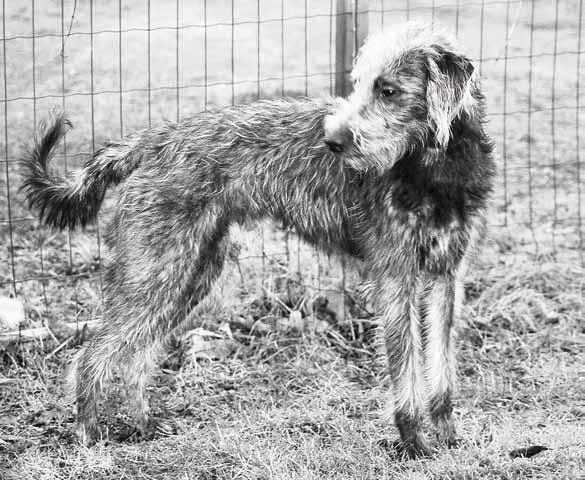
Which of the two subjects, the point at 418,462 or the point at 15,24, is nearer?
the point at 418,462

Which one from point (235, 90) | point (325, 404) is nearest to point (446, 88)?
point (325, 404)

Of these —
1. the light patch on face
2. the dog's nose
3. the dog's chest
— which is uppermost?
the light patch on face

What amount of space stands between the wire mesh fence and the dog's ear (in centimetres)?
43

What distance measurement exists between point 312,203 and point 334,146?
0.58m

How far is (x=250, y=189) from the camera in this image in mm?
4461

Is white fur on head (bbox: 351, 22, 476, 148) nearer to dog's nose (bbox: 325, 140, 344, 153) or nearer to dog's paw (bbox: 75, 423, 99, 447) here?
dog's nose (bbox: 325, 140, 344, 153)

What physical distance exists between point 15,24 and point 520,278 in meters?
5.18

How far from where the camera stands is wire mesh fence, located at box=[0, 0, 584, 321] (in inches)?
221

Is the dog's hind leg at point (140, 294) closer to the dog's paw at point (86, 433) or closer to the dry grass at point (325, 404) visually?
the dog's paw at point (86, 433)

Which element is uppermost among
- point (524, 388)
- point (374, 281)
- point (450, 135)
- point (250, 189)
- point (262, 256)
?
point (450, 135)

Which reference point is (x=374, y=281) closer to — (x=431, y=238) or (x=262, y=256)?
(x=431, y=238)

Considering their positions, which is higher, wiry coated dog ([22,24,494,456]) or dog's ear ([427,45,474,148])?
dog's ear ([427,45,474,148])

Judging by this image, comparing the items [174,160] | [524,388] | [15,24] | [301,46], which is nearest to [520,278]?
[524,388]

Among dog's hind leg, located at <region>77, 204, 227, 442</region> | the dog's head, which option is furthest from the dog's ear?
dog's hind leg, located at <region>77, 204, 227, 442</region>
